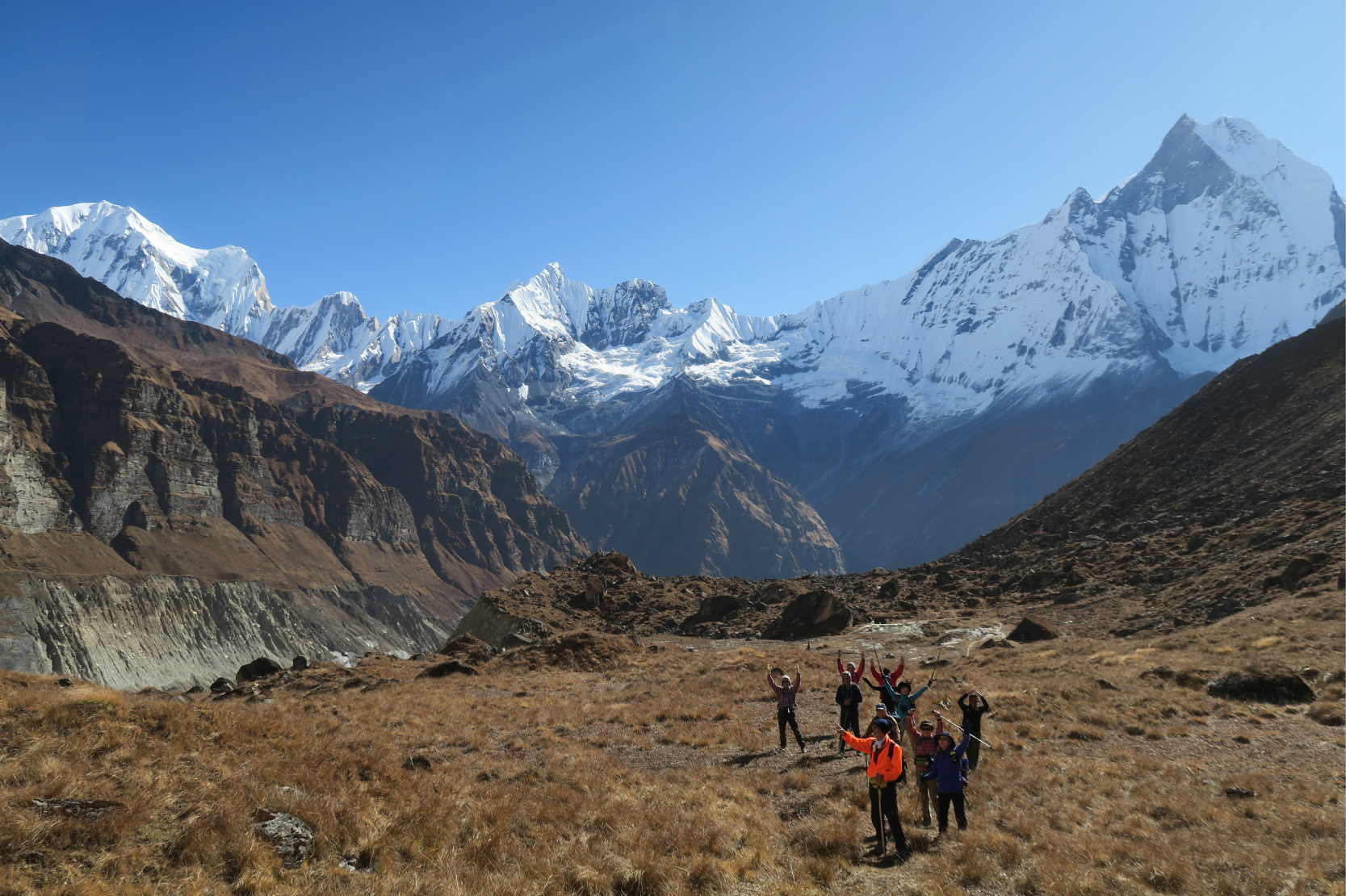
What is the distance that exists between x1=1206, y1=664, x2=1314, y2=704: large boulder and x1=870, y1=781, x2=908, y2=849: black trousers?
552 inches

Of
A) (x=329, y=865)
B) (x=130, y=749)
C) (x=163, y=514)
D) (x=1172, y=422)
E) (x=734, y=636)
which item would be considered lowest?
(x=734, y=636)

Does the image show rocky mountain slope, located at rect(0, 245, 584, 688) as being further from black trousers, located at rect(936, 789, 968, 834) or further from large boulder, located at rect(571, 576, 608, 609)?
black trousers, located at rect(936, 789, 968, 834)

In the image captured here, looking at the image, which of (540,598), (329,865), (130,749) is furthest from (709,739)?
(540,598)

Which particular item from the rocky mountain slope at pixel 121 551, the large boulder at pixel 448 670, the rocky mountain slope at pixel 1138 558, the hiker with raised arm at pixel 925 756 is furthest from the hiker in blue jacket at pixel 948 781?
the rocky mountain slope at pixel 121 551

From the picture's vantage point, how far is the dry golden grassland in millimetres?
9055

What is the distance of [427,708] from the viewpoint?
22.1 meters

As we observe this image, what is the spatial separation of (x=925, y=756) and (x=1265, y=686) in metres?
13.7

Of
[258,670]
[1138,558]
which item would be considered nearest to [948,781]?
[258,670]

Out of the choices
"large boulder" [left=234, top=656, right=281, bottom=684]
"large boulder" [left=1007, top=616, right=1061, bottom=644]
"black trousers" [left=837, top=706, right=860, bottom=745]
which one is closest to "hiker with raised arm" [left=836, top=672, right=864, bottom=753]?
"black trousers" [left=837, top=706, right=860, bottom=745]

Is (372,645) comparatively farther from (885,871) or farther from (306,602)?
(885,871)

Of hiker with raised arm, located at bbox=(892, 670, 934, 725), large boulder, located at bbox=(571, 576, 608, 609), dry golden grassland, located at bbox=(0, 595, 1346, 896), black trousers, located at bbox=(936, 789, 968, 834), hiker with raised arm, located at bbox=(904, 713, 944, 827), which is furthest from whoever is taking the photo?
large boulder, located at bbox=(571, 576, 608, 609)

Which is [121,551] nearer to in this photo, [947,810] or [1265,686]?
[947,810]

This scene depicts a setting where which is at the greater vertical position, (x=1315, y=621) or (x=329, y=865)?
(x=329, y=865)

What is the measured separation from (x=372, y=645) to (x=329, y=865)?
652ft
